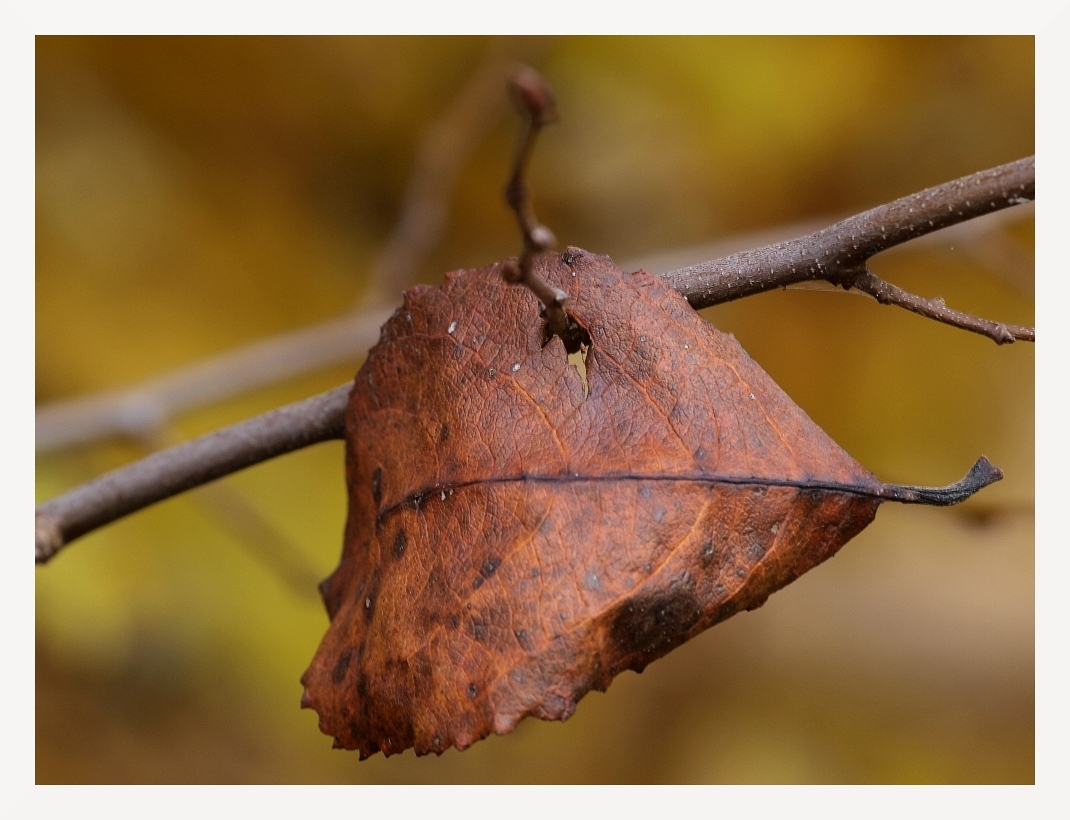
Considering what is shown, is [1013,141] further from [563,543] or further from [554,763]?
[563,543]

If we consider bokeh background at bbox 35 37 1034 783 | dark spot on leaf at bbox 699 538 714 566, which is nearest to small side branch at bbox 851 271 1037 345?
dark spot on leaf at bbox 699 538 714 566

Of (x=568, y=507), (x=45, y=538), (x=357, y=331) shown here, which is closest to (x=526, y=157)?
(x=568, y=507)

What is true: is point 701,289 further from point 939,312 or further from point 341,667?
point 341,667


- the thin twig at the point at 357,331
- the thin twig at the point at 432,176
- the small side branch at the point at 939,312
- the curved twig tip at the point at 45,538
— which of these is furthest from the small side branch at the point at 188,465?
the thin twig at the point at 432,176

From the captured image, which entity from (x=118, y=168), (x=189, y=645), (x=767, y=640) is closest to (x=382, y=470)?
(x=189, y=645)

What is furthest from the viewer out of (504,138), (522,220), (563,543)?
(504,138)

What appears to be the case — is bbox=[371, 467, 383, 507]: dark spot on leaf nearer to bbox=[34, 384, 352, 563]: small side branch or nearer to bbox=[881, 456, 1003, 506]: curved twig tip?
bbox=[34, 384, 352, 563]: small side branch

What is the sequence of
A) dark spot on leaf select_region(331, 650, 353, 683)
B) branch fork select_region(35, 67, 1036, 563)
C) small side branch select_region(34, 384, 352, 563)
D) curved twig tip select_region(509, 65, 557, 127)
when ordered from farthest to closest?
small side branch select_region(34, 384, 352, 563)
dark spot on leaf select_region(331, 650, 353, 683)
branch fork select_region(35, 67, 1036, 563)
curved twig tip select_region(509, 65, 557, 127)
